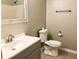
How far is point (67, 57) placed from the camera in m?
2.79

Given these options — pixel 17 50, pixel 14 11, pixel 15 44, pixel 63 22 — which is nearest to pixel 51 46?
pixel 63 22

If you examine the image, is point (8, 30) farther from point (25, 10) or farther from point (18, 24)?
point (25, 10)

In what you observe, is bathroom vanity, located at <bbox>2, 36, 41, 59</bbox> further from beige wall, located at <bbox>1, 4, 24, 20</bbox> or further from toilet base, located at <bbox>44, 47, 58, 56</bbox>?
toilet base, located at <bbox>44, 47, 58, 56</bbox>

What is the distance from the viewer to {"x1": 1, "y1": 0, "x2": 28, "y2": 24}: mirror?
67.2 inches

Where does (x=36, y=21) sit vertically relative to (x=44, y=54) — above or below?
above

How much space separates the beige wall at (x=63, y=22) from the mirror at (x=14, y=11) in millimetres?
969

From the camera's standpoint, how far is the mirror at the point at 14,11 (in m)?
1.71

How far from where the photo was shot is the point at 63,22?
121 inches

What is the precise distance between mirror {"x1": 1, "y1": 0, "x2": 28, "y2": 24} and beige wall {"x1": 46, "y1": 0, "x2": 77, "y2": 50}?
3.18 feet

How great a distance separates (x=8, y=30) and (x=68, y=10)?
6.26 ft

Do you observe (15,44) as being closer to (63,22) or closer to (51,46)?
(51,46)

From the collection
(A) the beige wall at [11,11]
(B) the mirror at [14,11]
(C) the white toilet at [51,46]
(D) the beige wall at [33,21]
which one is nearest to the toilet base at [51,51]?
(C) the white toilet at [51,46]

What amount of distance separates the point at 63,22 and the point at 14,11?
5.41 feet

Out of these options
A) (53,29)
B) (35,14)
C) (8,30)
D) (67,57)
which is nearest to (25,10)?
(35,14)
